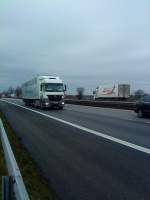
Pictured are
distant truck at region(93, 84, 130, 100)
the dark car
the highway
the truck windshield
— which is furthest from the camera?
distant truck at region(93, 84, 130, 100)

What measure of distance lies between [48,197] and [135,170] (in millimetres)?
2581

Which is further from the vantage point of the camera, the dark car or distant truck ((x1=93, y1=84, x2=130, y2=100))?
distant truck ((x1=93, y1=84, x2=130, y2=100))

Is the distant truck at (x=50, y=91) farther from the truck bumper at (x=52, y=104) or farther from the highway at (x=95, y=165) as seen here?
the highway at (x=95, y=165)

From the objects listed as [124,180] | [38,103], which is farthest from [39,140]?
[38,103]

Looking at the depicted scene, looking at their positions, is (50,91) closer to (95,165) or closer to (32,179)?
(95,165)

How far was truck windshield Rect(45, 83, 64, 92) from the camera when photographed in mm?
45375

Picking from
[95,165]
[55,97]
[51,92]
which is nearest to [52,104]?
[55,97]

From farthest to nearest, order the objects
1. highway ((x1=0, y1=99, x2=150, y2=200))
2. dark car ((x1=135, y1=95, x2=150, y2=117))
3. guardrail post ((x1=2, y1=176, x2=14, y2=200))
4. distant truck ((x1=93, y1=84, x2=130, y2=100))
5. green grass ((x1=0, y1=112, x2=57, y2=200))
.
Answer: distant truck ((x1=93, y1=84, x2=130, y2=100)), dark car ((x1=135, y1=95, x2=150, y2=117)), highway ((x1=0, y1=99, x2=150, y2=200)), green grass ((x1=0, y1=112, x2=57, y2=200)), guardrail post ((x1=2, y1=176, x2=14, y2=200))

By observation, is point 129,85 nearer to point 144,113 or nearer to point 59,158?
point 144,113

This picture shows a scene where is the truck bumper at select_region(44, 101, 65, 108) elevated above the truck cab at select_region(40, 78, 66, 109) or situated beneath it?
situated beneath

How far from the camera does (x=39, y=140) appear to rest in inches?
640

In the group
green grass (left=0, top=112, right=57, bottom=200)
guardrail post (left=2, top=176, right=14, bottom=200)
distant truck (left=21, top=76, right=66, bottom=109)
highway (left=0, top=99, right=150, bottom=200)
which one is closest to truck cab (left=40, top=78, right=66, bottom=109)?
distant truck (left=21, top=76, right=66, bottom=109)

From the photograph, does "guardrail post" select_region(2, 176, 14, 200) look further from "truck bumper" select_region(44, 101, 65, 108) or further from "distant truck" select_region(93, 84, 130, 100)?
A: "distant truck" select_region(93, 84, 130, 100)

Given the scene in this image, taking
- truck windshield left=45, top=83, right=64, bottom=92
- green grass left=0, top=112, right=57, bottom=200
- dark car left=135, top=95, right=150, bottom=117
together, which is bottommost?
green grass left=0, top=112, right=57, bottom=200
